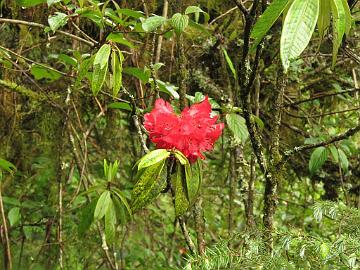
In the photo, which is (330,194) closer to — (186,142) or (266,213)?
(266,213)

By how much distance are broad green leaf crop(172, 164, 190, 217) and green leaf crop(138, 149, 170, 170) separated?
0.21 feet

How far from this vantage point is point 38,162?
248 cm

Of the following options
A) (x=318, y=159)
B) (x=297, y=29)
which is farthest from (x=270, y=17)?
(x=318, y=159)

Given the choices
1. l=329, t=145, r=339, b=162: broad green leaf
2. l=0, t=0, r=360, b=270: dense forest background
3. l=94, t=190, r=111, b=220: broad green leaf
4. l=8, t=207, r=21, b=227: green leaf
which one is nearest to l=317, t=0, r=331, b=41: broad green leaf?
l=0, t=0, r=360, b=270: dense forest background

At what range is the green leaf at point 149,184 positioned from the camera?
1091 millimetres

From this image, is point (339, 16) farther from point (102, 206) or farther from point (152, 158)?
point (102, 206)

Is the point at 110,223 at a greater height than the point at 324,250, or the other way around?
the point at 324,250

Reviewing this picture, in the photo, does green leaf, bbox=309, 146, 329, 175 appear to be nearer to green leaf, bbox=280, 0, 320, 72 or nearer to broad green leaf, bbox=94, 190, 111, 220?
broad green leaf, bbox=94, 190, 111, 220

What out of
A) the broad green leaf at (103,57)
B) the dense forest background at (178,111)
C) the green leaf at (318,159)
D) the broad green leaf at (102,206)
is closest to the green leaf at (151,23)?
the dense forest background at (178,111)

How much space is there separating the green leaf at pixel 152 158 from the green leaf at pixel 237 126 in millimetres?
486

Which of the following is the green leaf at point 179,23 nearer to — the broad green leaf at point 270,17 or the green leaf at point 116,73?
the green leaf at point 116,73

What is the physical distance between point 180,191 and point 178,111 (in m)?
0.41

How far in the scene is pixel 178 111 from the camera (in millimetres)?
1510

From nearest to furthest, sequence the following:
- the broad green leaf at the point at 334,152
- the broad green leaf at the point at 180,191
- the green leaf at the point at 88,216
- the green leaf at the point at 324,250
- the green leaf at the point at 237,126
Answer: the green leaf at the point at 324,250 < the broad green leaf at the point at 180,191 < the green leaf at the point at 237,126 < the green leaf at the point at 88,216 < the broad green leaf at the point at 334,152
